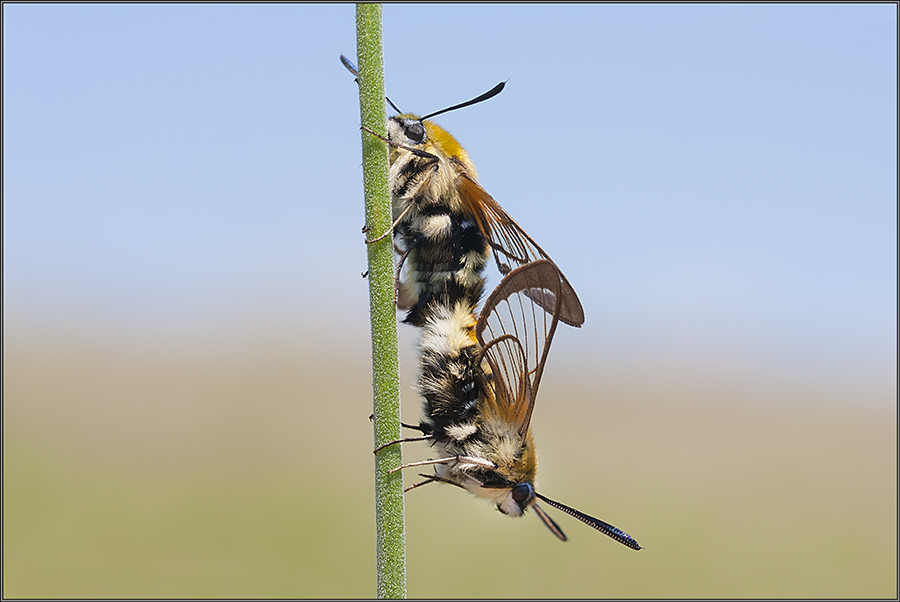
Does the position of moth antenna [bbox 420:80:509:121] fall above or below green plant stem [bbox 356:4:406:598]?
above

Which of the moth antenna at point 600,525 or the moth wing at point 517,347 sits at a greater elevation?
the moth wing at point 517,347

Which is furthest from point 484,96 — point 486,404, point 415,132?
point 486,404

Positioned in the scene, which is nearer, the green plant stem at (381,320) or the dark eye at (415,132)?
the green plant stem at (381,320)

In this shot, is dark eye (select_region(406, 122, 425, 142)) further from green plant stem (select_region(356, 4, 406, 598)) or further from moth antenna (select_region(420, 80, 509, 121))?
green plant stem (select_region(356, 4, 406, 598))

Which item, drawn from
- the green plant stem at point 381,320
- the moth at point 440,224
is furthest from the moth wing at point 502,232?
the green plant stem at point 381,320

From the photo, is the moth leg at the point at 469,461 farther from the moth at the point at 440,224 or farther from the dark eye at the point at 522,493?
the moth at the point at 440,224

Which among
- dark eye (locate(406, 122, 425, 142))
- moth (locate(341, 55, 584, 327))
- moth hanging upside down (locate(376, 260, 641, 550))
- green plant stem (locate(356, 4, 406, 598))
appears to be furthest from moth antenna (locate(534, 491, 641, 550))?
dark eye (locate(406, 122, 425, 142))

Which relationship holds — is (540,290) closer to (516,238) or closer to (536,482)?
(516,238)
